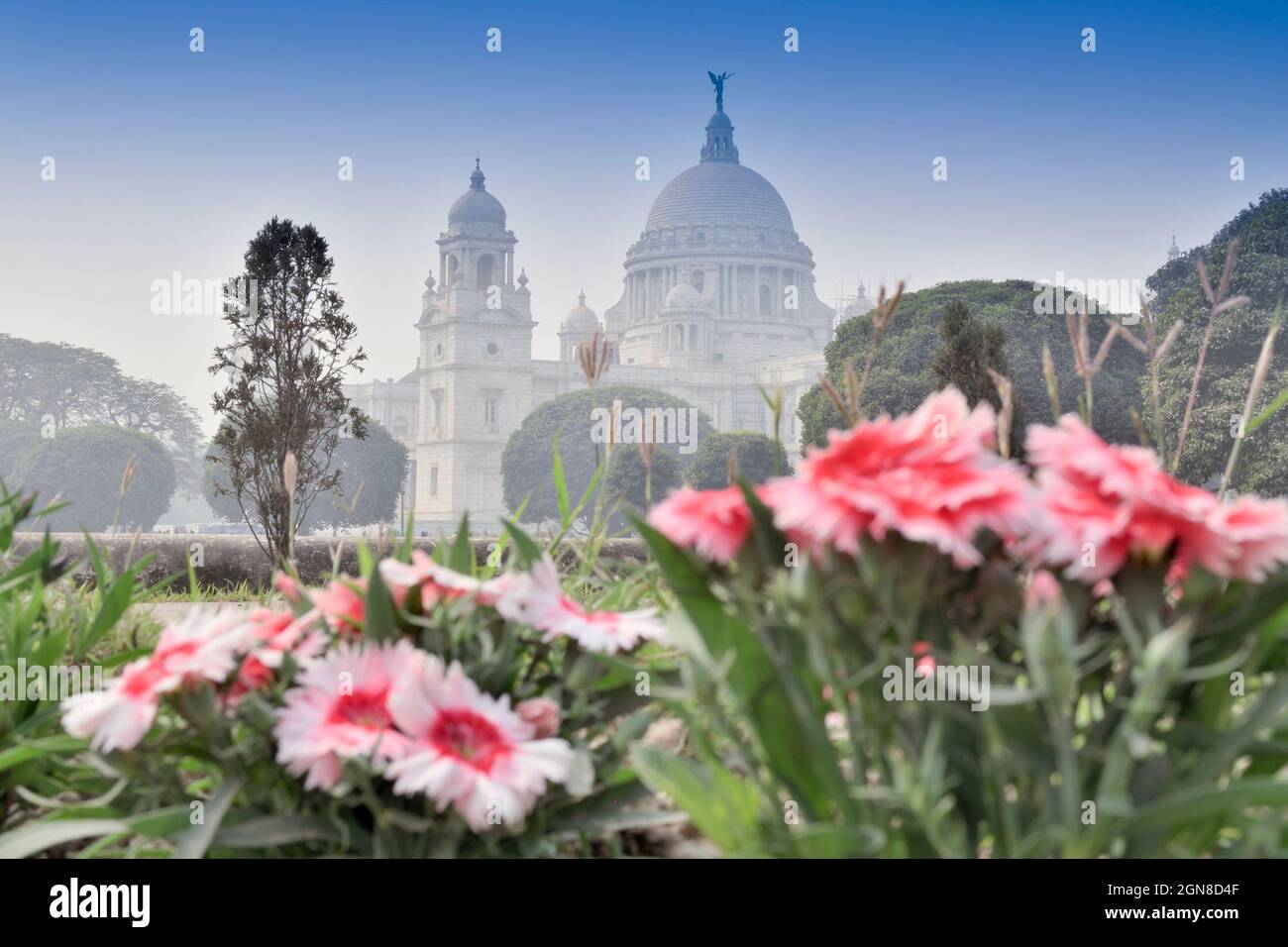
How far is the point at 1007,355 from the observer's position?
40.2 m

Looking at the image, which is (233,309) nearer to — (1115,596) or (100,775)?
(100,775)

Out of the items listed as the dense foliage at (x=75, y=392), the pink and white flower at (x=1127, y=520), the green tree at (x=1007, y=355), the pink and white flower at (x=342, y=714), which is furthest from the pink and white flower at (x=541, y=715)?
the dense foliage at (x=75, y=392)

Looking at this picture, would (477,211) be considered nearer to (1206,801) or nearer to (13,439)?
(13,439)

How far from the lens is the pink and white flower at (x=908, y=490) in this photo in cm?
143

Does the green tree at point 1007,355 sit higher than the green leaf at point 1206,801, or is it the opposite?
the green tree at point 1007,355

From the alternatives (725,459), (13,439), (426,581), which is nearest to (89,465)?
(13,439)

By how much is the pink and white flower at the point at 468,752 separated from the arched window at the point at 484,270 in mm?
91547

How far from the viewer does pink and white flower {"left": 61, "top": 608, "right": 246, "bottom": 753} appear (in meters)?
1.81

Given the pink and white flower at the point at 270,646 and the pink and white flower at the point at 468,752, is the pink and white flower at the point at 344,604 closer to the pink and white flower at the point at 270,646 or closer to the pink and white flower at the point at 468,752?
the pink and white flower at the point at 270,646

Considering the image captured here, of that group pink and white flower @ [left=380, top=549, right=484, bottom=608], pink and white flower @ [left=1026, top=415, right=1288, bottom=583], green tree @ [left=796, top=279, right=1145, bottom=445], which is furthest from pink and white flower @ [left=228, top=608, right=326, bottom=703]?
green tree @ [left=796, top=279, right=1145, bottom=445]

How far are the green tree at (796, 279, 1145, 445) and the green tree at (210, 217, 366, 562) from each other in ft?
81.6

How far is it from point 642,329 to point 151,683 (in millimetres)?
99769

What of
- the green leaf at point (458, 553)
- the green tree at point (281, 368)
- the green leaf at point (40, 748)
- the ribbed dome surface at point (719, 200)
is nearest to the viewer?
the green leaf at point (40, 748)
